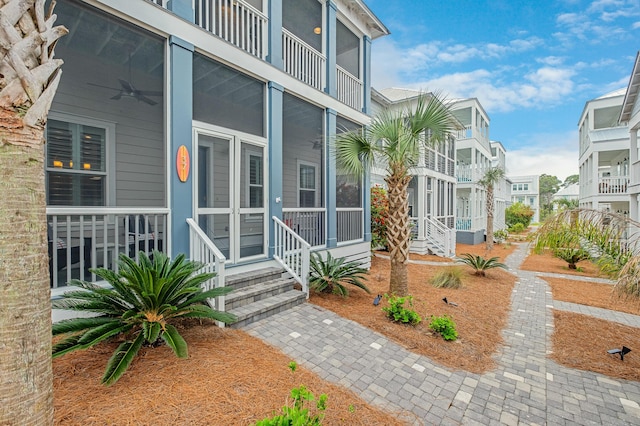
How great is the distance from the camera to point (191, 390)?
8.82 feet

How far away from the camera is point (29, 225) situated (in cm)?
159

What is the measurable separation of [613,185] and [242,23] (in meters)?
20.5

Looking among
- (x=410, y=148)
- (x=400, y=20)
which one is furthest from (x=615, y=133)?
(x=410, y=148)

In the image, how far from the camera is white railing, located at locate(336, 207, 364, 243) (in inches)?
334

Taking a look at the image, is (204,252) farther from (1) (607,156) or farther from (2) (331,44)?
(1) (607,156)

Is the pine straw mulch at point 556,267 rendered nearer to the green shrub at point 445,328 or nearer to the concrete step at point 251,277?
the green shrub at point 445,328

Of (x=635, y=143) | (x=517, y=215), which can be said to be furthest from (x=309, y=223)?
(x=517, y=215)

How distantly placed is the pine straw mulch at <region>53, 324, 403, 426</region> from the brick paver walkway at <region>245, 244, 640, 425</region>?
0.36 m

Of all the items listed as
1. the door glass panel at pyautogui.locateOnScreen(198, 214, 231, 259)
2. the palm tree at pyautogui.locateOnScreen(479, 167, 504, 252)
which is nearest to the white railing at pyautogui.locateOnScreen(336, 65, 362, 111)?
the door glass panel at pyautogui.locateOnScreen(198, 214, 231, 259)

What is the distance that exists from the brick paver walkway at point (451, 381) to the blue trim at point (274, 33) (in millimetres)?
5278

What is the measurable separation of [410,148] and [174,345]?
5.08m

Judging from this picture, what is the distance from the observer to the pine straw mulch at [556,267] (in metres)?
10.9

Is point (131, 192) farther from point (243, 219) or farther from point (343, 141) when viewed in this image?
point (343, 141)

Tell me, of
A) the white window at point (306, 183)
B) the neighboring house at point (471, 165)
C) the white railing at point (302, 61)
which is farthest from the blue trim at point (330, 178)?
the neighboring house at point (471, 165)
